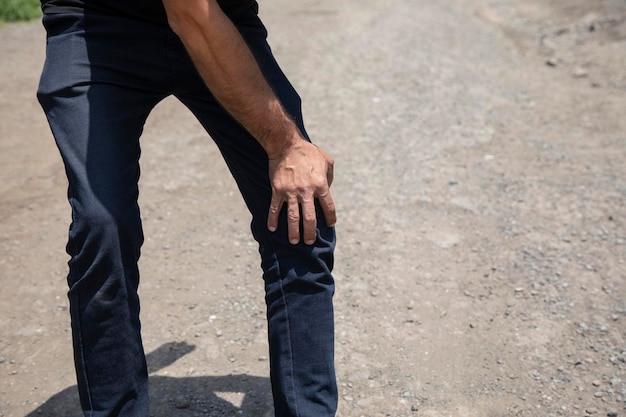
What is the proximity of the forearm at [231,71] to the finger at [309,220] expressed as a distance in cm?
16

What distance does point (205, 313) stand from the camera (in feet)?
10.5

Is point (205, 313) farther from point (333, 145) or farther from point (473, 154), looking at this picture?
point (473, 154)

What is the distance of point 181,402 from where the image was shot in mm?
2682

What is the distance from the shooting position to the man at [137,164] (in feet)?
6.26

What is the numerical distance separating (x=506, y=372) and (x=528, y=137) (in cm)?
239

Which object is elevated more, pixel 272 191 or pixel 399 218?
pixel 272 191

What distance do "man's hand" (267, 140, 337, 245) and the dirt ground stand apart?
2.88ft

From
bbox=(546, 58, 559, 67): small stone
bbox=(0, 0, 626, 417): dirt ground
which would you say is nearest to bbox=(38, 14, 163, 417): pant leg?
bbox=(0, 0, 626, 417): dirt ground

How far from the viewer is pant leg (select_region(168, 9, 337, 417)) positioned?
2.11 metres

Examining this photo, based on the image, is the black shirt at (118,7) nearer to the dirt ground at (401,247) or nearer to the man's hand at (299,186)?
the man's hand at (299,186)

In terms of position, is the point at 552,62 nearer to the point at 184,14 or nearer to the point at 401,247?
the point at 401,247

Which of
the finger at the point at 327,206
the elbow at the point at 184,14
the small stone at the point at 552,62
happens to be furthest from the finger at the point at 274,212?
the small stone at the point at 552,62

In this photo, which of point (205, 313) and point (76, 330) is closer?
point (76, 330)

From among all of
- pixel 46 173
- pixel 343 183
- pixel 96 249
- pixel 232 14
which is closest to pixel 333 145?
pixel 343 183
